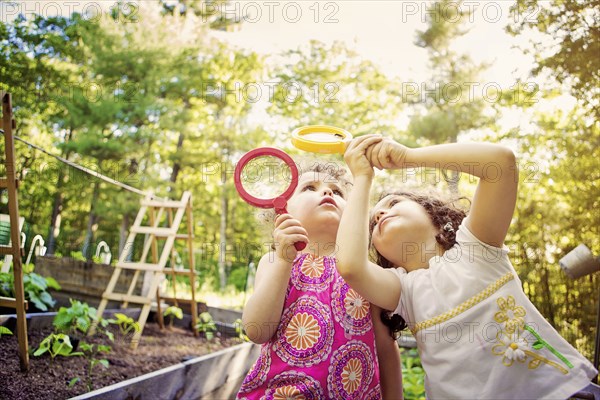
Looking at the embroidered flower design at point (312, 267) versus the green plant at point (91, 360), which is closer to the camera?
the embroidered flower design at point (312, 267)

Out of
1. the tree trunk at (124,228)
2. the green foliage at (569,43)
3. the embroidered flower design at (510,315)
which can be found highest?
the green foliage at (569,43)

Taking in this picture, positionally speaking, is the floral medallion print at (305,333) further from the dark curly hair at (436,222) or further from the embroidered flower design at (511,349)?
the embroidered flower design at (511,349)

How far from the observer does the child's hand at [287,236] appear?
3.58 feet

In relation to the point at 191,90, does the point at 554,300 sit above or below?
below

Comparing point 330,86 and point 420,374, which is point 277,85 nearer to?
point 330,86

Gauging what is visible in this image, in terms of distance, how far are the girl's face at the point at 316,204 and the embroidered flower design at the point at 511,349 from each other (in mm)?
522

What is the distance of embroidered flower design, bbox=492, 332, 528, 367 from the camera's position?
0.97 metres

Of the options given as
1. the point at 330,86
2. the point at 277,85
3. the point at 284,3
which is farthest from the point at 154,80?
the point at 284,3

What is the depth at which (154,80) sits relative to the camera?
9.20m

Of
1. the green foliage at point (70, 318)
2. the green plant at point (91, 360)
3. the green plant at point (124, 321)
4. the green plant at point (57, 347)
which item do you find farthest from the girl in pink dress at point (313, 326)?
the green plant at point (124, 321)

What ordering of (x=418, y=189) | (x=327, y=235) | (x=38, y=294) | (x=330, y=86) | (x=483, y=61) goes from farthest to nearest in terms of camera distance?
(x=330, y=86), (x=483, y=61), (x=38, y=294), (x=418, y=189), (x=327, y=235)

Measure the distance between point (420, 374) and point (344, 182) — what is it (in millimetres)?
2238

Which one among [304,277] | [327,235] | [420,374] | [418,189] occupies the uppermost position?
[418,189]

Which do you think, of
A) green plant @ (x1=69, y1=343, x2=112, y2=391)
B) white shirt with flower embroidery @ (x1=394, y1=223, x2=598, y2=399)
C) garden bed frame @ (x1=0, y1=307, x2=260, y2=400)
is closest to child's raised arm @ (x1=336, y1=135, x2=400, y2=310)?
white shirt with flower embroidery @ (x1=394, y1=223, x2=598, y2=399)
